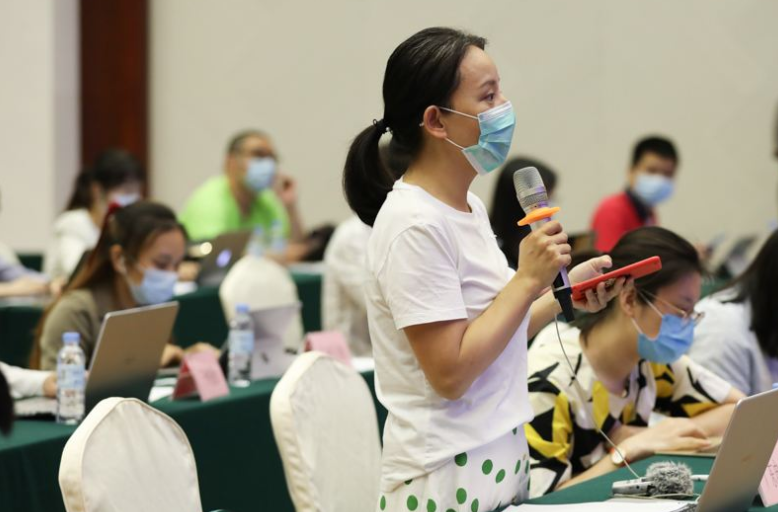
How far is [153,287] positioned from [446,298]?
197cm

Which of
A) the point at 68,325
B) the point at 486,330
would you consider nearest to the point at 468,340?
the point at 486,330

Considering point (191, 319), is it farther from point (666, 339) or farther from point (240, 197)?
point (666, 339)

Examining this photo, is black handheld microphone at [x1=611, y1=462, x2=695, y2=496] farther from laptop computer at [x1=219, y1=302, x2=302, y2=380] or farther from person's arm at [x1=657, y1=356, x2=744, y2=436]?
laptop computer at [x1=219, y1=302, x2=302, y2=380]

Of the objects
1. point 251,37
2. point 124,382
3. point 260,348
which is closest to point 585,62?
point 251,37

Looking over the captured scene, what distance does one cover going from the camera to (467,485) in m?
1.81

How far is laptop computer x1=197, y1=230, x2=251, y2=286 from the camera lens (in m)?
5.56


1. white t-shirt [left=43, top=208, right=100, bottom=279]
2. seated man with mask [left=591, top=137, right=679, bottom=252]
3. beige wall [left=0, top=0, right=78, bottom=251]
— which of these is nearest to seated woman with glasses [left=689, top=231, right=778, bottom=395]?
seated man with mask [left=591, top=137, right=679, bottom=252]

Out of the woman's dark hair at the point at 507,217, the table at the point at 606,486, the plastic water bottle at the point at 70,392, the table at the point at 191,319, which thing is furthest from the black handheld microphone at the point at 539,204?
the table at the point at 191,319

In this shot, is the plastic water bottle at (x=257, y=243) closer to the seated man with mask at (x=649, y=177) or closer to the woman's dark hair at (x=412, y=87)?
the seated man with mask at (x=649, y=177)

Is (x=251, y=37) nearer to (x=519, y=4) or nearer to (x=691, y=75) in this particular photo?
(x=519, y=4)

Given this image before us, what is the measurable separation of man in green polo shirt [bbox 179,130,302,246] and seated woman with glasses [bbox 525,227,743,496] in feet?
12.9

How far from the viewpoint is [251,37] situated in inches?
339

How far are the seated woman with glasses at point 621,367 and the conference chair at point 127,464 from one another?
76 centimetres

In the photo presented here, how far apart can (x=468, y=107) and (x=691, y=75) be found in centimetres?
584
